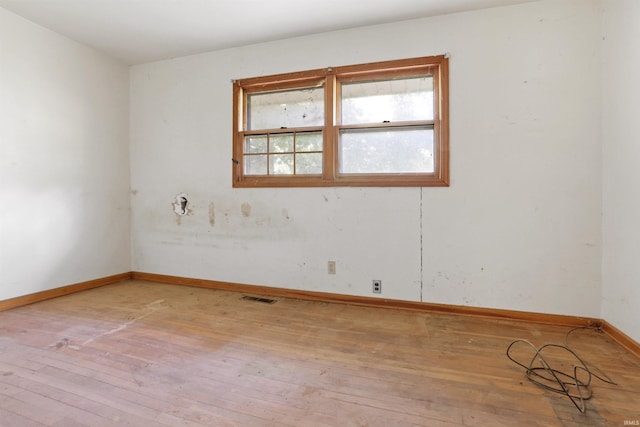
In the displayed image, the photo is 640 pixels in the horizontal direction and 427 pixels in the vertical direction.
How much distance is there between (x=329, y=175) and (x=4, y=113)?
9.81 ft

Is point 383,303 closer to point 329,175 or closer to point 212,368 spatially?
point 329,175

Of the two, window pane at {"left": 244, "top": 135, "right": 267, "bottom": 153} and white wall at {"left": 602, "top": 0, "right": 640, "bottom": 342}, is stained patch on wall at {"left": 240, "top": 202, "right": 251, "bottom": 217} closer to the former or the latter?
window pane at {"left": 244, "top": 135, "right": 267, "bottom": 153}

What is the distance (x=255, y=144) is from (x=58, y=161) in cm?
204

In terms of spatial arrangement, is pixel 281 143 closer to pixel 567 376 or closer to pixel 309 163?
pixel 309 163

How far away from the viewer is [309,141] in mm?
3051

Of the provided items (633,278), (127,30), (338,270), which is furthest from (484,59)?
(127,30)

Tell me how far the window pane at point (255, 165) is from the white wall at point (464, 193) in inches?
8.2

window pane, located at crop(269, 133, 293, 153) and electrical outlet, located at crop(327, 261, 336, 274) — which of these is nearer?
electrical outlet, located at crop(327, 261, 336, 274)

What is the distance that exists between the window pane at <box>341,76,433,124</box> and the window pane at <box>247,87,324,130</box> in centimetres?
29

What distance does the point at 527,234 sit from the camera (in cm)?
245

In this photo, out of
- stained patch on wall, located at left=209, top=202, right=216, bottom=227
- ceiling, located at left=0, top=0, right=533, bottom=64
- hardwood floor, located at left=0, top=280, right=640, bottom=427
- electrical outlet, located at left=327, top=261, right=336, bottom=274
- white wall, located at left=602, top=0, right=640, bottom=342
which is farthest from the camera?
stained patch on wall, located at left=209, top=202, right=216, bottom=227

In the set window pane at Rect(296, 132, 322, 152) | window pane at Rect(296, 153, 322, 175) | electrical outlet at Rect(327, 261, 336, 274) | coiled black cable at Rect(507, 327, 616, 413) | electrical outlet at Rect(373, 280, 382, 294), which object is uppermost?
window pane at Rect(296, 132, 322, 152)

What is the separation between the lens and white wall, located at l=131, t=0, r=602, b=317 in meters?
2.34

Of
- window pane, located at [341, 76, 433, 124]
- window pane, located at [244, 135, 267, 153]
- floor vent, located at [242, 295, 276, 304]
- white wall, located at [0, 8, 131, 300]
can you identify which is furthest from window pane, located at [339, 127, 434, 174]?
white wall, located at [0, 8, 131, 300]
